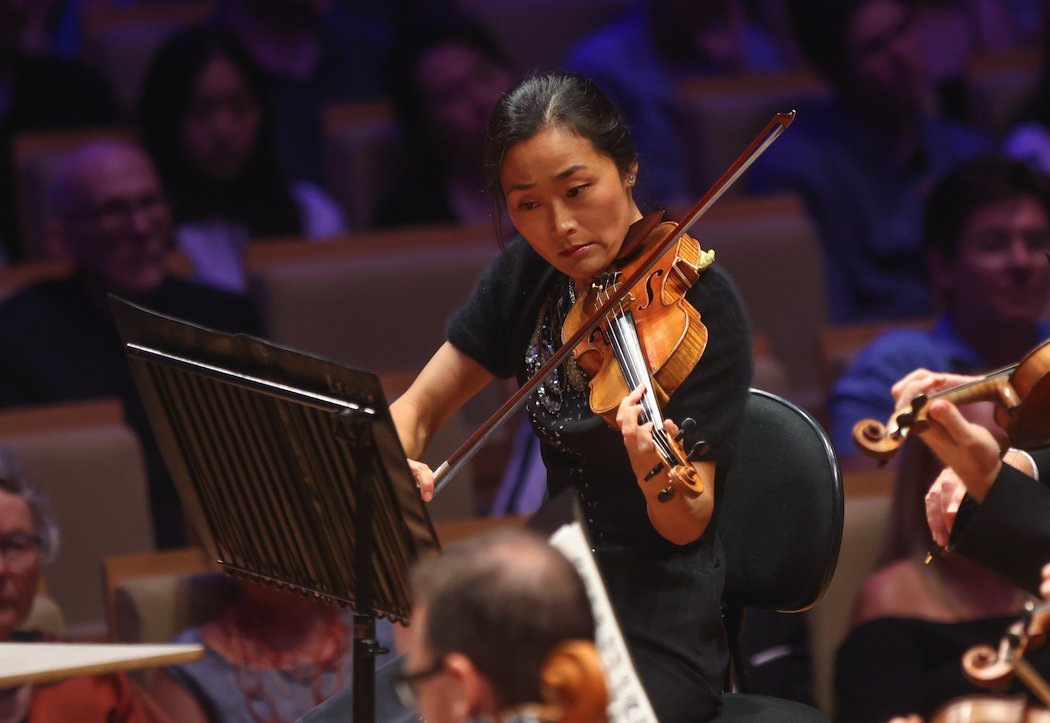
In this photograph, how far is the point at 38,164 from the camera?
319cm

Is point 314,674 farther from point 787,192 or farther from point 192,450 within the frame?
point 787,192

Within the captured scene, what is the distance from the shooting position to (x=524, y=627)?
897 millimetres

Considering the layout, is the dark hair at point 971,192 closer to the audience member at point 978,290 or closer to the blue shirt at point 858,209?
the audience member at point 978,290

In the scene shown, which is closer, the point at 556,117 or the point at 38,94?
the point at 556,117

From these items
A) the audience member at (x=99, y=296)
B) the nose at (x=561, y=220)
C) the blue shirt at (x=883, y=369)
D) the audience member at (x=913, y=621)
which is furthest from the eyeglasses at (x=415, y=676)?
the audience member at (x=99, y=296)

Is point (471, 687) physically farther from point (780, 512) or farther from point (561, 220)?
point (780, 512)

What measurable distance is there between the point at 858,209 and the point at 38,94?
2.08 meters

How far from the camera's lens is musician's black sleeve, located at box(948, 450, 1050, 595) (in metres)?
1.32

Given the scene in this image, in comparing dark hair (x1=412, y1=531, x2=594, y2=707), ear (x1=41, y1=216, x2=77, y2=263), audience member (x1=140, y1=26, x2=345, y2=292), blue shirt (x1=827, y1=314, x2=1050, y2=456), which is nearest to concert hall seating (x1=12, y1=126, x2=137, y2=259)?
ear (x1=41, y1=216, x2=77, y2=263)

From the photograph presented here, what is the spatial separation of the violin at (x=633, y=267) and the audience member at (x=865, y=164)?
2.04 metres

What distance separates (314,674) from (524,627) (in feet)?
3.93

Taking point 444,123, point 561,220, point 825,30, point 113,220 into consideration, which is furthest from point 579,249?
point 825,30

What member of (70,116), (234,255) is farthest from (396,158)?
(70,116)

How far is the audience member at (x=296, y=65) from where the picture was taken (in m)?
3.65
